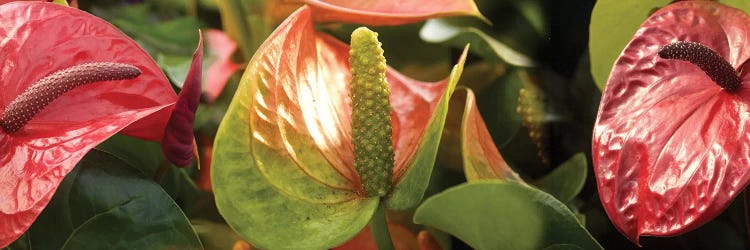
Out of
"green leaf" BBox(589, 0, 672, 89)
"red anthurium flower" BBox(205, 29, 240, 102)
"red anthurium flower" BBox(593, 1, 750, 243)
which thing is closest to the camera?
"red anthurium flower" BBox(593, 1, 750, 243)

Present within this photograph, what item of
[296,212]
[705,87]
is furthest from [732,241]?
[296,212]

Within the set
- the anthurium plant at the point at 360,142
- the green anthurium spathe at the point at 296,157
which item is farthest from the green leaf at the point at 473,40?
the green anthurium spathe at the point at 296,157

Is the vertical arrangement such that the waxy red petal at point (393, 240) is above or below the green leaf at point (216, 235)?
above

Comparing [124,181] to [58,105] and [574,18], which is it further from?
[574,18]

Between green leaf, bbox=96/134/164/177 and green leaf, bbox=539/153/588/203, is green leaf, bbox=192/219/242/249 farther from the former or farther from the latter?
green leaf, bbox=539/153/588/203

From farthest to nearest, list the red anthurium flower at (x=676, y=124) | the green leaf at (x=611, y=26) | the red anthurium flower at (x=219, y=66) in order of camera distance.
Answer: the red anthurium flower at (x=219, y=66) → the green leaf at (x=611, y=26) → the red anthurium flower at (x=676, y=124)

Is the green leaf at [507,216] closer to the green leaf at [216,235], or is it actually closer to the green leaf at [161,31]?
the green leaf at [216,235]

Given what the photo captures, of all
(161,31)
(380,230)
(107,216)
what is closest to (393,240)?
(380,230)

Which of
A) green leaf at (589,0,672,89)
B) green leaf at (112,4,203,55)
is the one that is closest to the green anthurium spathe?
green leaf at (589,0,672,89)
